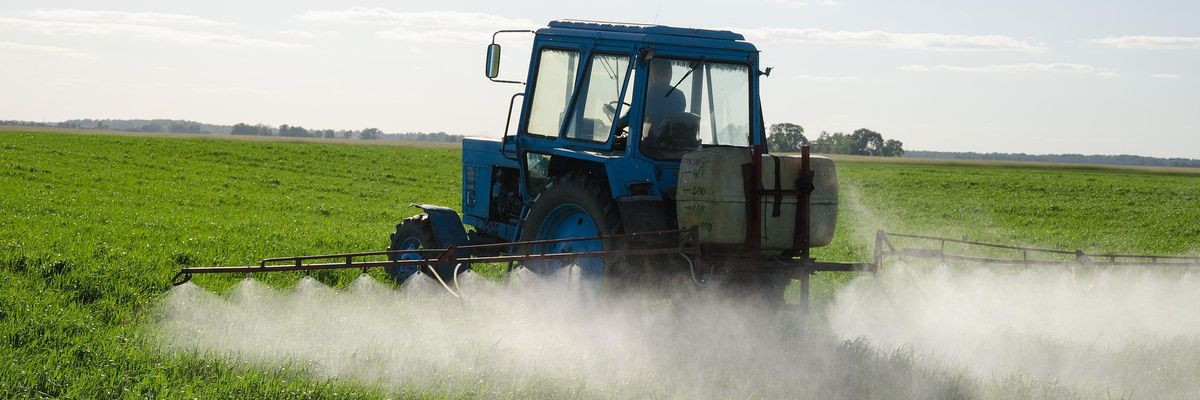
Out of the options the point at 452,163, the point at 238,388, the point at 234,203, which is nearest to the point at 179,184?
the point at 234,203

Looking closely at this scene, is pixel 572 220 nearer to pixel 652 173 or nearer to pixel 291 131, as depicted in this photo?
pixel 652 173

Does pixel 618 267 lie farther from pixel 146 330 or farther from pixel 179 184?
pixel 179 184

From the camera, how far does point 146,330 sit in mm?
6855

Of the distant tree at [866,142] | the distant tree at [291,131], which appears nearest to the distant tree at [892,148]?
the distant tree at [866,142]

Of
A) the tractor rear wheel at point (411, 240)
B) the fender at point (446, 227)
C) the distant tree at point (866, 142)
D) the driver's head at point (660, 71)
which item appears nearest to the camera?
the driver's head at point (660, 71)

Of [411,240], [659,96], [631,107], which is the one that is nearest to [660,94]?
[659,96]

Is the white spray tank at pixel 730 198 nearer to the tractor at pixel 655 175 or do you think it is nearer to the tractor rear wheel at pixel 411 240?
the tractor at pixel 655 175

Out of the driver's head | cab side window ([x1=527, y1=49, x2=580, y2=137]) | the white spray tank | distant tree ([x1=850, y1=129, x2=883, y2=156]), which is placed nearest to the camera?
the white spray tank

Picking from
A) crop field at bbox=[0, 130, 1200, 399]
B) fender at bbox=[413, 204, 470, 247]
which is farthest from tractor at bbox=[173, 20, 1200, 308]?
crop field at bbox=[0, 130, 1200, 399]

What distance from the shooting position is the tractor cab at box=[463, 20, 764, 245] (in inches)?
284

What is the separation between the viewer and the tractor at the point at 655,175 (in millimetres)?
6797

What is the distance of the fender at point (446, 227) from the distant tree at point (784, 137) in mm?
2795

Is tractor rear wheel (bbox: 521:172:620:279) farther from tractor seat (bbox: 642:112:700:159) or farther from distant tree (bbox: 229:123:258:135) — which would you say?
distant tree (bbox: 229:123:258:135)

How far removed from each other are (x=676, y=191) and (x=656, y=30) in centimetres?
132
